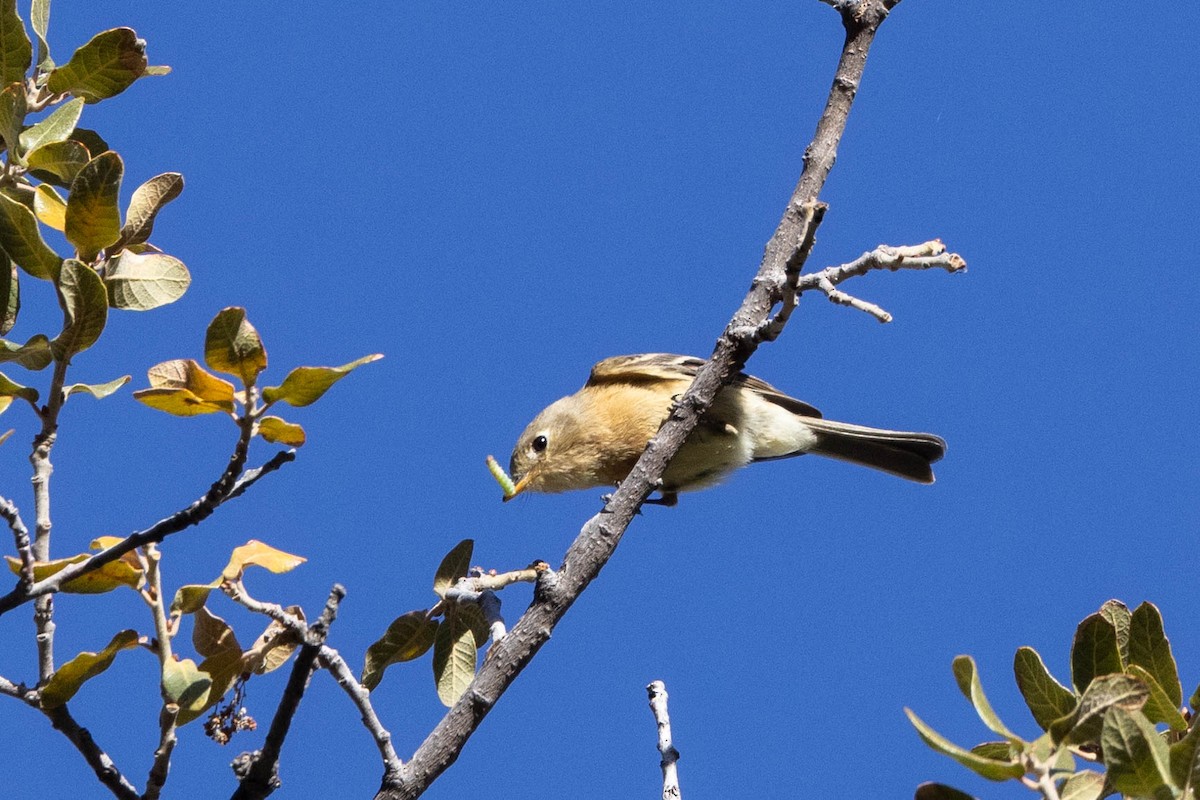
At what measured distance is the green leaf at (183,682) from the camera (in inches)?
99.3

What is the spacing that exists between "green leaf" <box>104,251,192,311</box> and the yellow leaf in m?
0.61

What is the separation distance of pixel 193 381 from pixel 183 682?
24.7 inches

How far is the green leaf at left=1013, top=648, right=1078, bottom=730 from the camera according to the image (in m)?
2.53

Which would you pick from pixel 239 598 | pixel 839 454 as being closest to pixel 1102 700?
pixel 239 598

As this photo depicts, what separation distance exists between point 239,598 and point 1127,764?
1.86 m

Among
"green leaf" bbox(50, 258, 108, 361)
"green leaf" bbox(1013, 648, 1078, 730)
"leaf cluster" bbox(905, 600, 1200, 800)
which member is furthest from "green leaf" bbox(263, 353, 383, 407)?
"green leaf" bbox(1013, 648, 1078, 730)

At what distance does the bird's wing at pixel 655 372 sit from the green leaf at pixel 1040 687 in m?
4.22

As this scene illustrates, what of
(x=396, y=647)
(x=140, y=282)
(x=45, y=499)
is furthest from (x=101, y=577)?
(x=396, y=647)

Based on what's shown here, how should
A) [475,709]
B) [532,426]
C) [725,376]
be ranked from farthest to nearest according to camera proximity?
1. [532,426]
2. [725,376]
3. [475,709]

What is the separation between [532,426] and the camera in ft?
22.8

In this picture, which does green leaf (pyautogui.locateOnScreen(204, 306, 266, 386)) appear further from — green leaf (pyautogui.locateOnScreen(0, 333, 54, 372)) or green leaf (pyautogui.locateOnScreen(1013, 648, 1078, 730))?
green leaf (pyautogui.locateOnScreen(1013, 648, 1078, 730))

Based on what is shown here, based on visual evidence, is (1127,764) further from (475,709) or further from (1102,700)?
(475,709)

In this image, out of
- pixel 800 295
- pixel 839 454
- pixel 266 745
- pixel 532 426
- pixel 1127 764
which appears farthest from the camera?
pixel 839 454

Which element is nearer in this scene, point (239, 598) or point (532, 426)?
point (239, 598)
